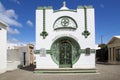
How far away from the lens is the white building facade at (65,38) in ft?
52.4

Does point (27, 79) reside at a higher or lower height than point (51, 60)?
lower

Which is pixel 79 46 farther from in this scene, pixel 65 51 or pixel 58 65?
pixel 58 65

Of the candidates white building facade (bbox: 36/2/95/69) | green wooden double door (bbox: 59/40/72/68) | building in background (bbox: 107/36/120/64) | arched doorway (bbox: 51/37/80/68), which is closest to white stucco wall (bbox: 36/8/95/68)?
white building facade (bbox: 36/2/95/69)

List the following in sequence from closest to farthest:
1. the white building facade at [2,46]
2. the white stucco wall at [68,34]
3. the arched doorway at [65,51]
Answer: the white building facade at [2,46]
the white stucco wall at [68,34]
the arched doorway at [65,51]

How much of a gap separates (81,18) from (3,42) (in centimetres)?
729

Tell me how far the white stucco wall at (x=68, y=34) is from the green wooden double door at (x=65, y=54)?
1.78 ft

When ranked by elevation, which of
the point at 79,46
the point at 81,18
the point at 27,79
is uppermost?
A: the point at 81,18

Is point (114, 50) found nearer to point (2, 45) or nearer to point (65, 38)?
point (65, 38)

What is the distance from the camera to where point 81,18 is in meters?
16.2

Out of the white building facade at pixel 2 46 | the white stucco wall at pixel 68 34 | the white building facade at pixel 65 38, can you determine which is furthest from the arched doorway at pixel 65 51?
the white building facade at pixel 2 46

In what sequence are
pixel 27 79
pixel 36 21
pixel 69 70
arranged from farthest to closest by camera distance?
pixel 36 21 < pixel 69 70 < pixel 27 79

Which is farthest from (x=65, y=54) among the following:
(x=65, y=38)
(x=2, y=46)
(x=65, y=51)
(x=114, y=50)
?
(x=114, y=50)

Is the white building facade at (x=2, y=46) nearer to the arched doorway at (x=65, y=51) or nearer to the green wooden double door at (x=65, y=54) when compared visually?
the arched doorway at (x=65, y=51)

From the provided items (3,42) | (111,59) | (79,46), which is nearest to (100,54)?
(111,59)
